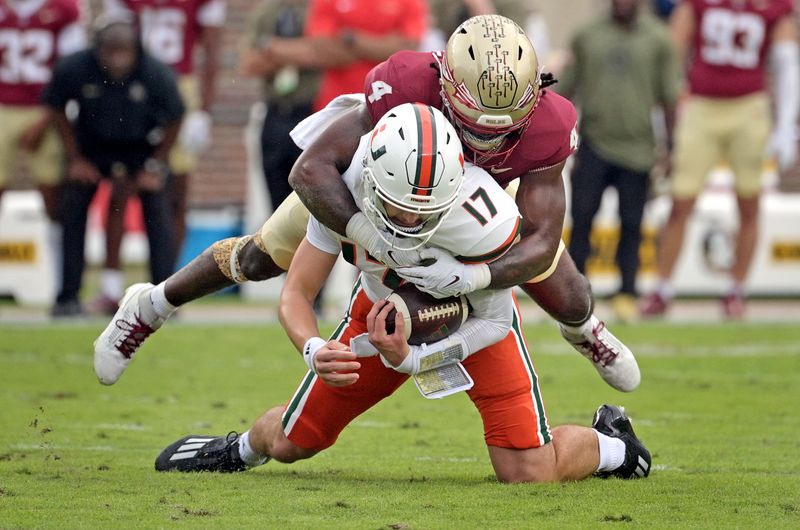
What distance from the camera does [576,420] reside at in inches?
229

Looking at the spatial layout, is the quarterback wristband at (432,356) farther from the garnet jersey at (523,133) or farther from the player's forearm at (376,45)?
the player's forearm at (376,45)

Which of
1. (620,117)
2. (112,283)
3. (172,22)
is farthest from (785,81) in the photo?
(112,283)

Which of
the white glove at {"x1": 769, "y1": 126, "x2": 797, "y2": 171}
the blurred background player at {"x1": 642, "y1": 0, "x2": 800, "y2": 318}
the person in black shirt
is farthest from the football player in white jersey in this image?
the white glove at {"x1": 769, "y1": 126, "x2": 797, "y2": 171}

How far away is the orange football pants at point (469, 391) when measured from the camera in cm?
450

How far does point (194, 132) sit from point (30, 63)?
1.06 m

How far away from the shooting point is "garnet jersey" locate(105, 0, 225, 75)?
930cm

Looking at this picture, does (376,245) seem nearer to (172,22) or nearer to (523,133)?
(523,133)

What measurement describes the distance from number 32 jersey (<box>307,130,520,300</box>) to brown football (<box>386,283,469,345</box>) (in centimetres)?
13

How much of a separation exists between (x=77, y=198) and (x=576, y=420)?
4.15m

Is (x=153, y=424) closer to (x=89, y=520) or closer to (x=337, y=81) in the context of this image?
(x=89, y=520)

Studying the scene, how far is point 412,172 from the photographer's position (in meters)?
3.98

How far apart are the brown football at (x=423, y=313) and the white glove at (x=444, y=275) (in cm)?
5

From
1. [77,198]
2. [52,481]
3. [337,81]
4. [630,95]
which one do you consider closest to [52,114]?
[77,198]

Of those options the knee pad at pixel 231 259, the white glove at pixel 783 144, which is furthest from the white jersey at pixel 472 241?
the white glove at pixel 783 144
